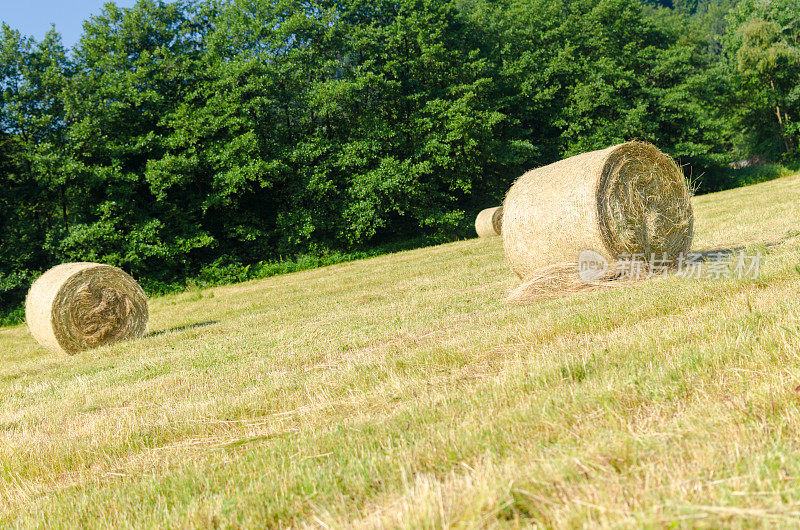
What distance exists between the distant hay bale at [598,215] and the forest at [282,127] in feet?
54.9

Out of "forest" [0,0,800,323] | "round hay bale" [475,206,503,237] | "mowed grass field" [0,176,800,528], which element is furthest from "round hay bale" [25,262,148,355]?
"round hay bale" [475,206,503,237]

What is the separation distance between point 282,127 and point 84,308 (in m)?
18.8

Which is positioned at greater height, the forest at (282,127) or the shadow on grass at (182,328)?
the forest at (282,127)

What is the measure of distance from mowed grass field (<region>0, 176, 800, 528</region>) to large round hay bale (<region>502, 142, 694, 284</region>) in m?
1.29

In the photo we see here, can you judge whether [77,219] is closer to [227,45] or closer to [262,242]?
[262,242]

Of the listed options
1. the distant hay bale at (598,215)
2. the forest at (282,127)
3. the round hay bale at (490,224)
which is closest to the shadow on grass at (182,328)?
the distant hay bale at (598,215)

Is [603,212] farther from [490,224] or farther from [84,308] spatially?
[490,224]

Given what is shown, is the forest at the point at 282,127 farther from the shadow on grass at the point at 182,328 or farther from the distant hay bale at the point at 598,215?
the distant hay bale at the point at 598,215

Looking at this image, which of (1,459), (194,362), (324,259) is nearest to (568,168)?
(194,362)

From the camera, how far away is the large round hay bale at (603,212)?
27.0 ft

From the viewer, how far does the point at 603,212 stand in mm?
8180

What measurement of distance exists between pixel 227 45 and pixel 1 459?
26.2 m

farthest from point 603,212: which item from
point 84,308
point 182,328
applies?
point 84,308

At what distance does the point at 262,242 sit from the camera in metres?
26.0
